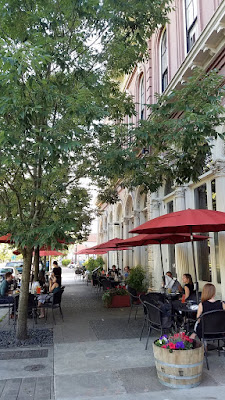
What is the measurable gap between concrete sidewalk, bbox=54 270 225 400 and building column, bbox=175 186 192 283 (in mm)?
3451

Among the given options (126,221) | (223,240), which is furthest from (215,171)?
(126,221)


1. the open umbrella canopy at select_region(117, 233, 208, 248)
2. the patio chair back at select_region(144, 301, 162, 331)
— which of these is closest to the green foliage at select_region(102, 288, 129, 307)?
the open umbrella canopy at select_region(117, 233, 208, 248)

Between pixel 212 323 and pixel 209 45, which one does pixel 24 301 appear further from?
pixel 209 45

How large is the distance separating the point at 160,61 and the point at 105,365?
13.8 m

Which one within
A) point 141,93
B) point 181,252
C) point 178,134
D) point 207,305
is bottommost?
point 207,305

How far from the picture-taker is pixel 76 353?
639 cm

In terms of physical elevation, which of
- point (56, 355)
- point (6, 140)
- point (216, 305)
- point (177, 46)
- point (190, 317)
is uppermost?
point (177, 46)

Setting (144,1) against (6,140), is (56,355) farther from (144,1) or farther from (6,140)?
(144,1)

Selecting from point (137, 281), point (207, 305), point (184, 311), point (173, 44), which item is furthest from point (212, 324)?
point (173, 44)

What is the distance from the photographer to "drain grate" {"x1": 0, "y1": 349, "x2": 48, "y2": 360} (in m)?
6.22

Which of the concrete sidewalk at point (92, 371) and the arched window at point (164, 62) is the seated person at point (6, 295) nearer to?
the concrete sidewalk at point (92, 371)

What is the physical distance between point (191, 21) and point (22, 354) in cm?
1163

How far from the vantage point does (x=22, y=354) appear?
6430 mm

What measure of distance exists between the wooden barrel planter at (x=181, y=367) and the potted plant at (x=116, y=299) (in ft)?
25.2
